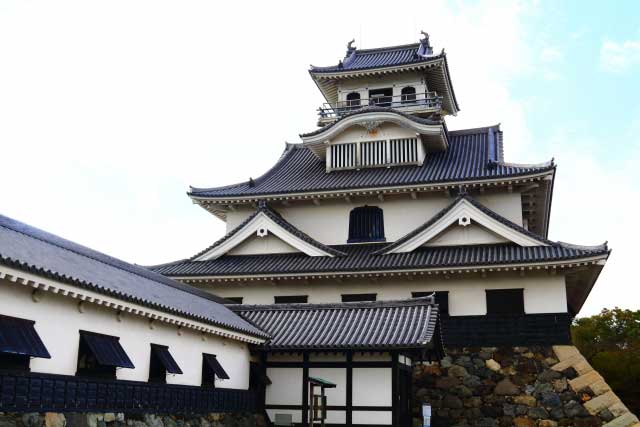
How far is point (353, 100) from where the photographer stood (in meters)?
33.2

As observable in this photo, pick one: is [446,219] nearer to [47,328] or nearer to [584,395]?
[584,395]

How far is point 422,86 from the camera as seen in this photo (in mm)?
32594

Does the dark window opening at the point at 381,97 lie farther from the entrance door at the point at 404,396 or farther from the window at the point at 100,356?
the window at the point at 100,356

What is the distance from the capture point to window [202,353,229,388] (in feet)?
54.9

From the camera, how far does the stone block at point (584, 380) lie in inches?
813

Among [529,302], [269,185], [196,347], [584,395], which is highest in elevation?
[269,185]

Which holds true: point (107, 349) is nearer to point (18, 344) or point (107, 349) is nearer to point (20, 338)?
point (20, 338)

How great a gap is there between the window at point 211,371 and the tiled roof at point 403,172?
11.1 meters

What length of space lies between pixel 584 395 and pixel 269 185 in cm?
1516

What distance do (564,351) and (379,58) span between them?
19.2 metres

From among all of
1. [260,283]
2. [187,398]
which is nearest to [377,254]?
[260,283]

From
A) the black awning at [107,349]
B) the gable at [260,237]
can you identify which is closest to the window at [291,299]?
the gable at [260,237]

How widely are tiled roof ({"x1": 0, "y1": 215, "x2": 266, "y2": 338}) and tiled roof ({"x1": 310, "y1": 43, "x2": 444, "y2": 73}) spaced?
17.1 meters

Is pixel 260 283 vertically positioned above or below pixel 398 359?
above
